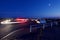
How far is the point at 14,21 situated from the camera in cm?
4016

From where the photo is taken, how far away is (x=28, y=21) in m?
39.3

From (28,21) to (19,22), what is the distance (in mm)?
2011

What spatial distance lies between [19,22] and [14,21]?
1142 mm

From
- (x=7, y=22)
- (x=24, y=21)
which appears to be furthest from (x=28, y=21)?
(x=7, y=22)

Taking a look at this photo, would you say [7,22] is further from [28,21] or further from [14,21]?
[28,21]

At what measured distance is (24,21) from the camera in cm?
3922

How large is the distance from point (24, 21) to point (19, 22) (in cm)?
128

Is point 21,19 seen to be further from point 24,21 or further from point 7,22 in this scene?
point 7,22

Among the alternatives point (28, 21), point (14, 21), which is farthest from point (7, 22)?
point (28, 21)

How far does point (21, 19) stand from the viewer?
39.1 meters

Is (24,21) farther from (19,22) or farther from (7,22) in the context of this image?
(7,22)

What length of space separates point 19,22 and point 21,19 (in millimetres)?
1130

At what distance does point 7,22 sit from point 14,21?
163 cm

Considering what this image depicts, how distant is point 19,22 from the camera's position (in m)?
39.9
